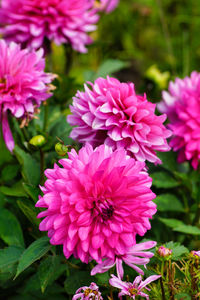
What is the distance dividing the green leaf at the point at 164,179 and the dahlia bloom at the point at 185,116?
68 millimetres

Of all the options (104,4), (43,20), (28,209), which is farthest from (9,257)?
(104,4)

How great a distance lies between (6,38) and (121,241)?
849mm

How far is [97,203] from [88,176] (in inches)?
2.0

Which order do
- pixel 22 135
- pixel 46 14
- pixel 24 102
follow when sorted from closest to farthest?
1. pixel 24 102
2. pixel 22 135
3. pixel 46 14

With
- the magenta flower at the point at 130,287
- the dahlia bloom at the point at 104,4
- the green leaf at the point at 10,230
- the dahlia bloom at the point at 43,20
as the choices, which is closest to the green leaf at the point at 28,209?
the green leaf at the point at 10,230

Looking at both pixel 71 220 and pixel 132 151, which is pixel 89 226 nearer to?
pixel 71 220

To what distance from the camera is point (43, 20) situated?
3.93ft

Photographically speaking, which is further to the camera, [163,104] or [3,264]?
[163,104]

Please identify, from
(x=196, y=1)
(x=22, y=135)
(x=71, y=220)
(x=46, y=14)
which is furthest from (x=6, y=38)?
(x=196, y=1)

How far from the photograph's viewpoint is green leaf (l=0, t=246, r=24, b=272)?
2.57ft

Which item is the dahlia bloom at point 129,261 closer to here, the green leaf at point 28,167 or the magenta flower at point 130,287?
the magenta flower at point 130,287

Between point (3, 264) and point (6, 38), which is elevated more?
point (6, 38)

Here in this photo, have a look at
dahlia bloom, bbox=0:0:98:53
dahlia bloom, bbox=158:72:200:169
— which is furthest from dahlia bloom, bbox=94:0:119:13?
dahlia bloom, bbox=158:72:200:169

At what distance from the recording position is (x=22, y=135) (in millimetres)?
1053
